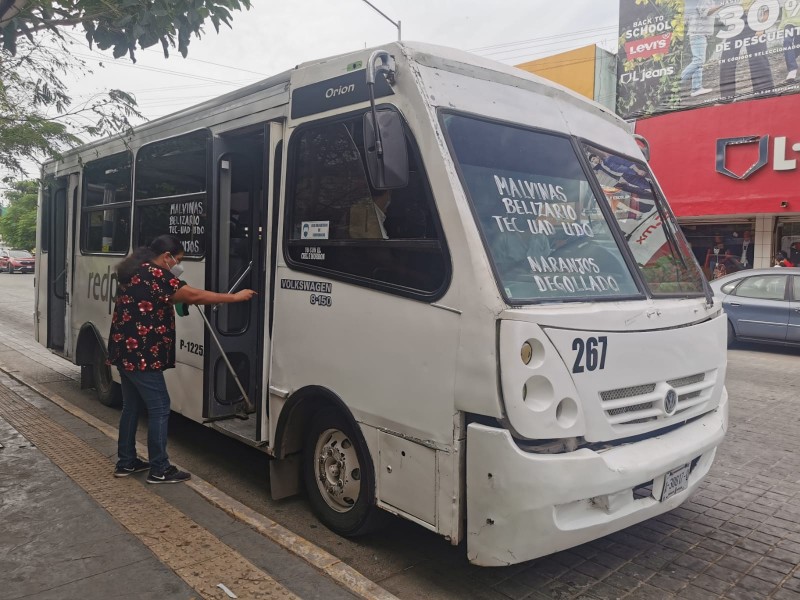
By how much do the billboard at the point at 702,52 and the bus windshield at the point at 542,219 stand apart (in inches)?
607

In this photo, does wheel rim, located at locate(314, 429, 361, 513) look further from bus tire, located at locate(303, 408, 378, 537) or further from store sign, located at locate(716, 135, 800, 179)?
store sign, located at locate(716, 135, 800, 179)

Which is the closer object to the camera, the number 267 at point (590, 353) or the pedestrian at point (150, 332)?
the number 267 at point (590, 353)

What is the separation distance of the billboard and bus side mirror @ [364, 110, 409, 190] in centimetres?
1634

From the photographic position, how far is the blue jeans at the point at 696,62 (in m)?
17.7

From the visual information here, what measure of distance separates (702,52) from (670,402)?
1731cm

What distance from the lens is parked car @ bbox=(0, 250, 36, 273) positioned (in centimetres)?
3950

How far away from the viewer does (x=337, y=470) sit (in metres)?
3.96

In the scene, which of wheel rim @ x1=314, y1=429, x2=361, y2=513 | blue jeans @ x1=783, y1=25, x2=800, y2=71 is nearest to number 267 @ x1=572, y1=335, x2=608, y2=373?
wheel rim @ x1=314, y1=429, x2=361, y2=513

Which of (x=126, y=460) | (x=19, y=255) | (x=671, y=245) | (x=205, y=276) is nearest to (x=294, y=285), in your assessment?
(x=205, y=276)

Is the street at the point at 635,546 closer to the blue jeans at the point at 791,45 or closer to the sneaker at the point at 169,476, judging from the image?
the sneaker at the point at 169,476

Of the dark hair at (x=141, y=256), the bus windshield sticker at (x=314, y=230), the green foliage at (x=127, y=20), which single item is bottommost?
the dark hair at (x=141, y=256)

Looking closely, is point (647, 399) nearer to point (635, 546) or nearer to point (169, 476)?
point (635, 546)

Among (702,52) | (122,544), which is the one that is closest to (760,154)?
(702,52)

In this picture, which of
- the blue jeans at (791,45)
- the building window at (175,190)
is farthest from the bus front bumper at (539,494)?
the blue jeans at (791,45)
